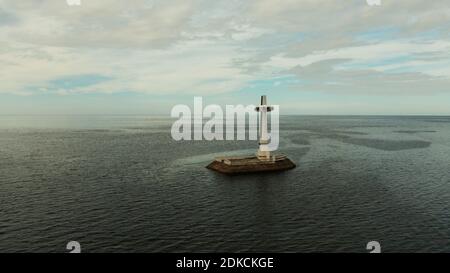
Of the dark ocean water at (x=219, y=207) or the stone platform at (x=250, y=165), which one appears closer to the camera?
the dark ocean water at (x=219, y=207)

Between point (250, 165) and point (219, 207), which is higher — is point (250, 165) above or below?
above

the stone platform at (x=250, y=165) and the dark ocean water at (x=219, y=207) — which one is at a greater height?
the stone platform at (x=250, y=165)

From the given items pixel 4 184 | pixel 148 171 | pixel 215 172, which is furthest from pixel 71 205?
pixel 215 172

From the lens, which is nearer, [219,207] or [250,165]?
[219,207]

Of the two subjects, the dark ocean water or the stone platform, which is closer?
the dark ocean water

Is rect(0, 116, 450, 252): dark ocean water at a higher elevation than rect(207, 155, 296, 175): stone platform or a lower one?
lower

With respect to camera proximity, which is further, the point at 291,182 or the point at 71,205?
the point at 291,182
